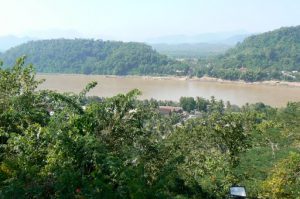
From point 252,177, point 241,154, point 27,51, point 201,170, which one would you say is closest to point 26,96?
point 201,170

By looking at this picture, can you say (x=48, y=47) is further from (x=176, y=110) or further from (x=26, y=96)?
(x=26, y=96)

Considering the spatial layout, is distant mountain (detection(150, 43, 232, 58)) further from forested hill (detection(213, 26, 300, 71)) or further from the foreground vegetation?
the foreground vegetation

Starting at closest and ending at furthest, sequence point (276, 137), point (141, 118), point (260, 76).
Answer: point (141, 118), point (276, 137), point (260, 76)

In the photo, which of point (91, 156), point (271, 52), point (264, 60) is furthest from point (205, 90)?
point (91, 156)

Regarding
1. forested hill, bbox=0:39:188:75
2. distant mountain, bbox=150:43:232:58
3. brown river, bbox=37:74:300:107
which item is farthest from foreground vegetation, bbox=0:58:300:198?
distant mountain, bbox=150:43:232:58

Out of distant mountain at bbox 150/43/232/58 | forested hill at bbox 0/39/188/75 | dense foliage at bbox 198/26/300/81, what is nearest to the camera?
dense foliage at bbox 198/26/300/81

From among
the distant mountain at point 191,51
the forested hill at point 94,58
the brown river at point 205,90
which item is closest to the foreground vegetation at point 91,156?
the brown river at point 205,90

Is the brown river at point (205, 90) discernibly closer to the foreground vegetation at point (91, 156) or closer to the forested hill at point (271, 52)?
the forested hill at point (271, 52)
